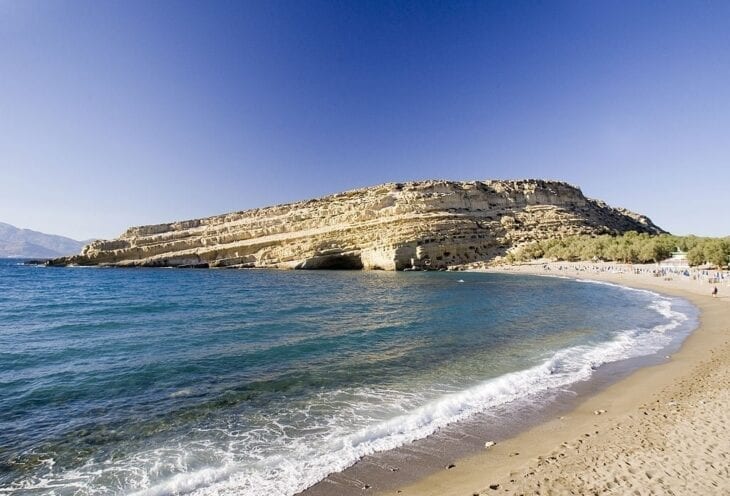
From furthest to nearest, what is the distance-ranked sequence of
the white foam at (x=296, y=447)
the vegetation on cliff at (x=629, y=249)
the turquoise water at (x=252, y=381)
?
the vegetation on cliff at (x=629, y=249) → the turquoise water at (x=252, y=381) → the white foam at (x=296, y=447)

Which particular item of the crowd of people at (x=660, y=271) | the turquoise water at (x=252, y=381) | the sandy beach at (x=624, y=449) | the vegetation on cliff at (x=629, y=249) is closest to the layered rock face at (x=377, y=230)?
the vegetation on cliff at (x=629, y=249)

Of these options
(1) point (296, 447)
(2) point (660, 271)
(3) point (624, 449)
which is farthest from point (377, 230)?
(3) point (624, 449)

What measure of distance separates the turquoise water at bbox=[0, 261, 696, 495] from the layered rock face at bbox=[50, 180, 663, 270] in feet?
155

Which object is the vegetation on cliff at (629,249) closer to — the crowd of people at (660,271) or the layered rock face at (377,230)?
the crowd of people at (660,271)

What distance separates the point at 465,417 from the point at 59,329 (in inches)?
722

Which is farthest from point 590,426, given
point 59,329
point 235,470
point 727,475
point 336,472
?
point 59,329

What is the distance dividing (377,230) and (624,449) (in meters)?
66.1

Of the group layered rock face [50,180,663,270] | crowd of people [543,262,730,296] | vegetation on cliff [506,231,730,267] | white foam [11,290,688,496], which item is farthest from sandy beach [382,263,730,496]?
layered rock face [50,180,663,270]

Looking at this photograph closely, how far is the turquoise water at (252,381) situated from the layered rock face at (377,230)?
47218mm

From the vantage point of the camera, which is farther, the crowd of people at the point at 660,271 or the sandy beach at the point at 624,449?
the crowd of people at the point at 660,271

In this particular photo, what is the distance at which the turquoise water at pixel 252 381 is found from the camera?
6.46m

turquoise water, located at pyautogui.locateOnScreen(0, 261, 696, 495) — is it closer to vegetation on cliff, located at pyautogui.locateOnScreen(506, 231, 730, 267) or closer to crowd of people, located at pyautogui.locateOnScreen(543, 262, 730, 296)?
crowd of people, located at pyautogui.locateOnScreen(543, 262, 730, 296)

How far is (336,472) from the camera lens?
6.17 m

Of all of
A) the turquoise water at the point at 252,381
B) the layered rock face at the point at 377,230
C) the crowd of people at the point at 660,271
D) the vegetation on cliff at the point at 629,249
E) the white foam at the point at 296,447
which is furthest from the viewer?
the layered rock face at the point at 377,230
